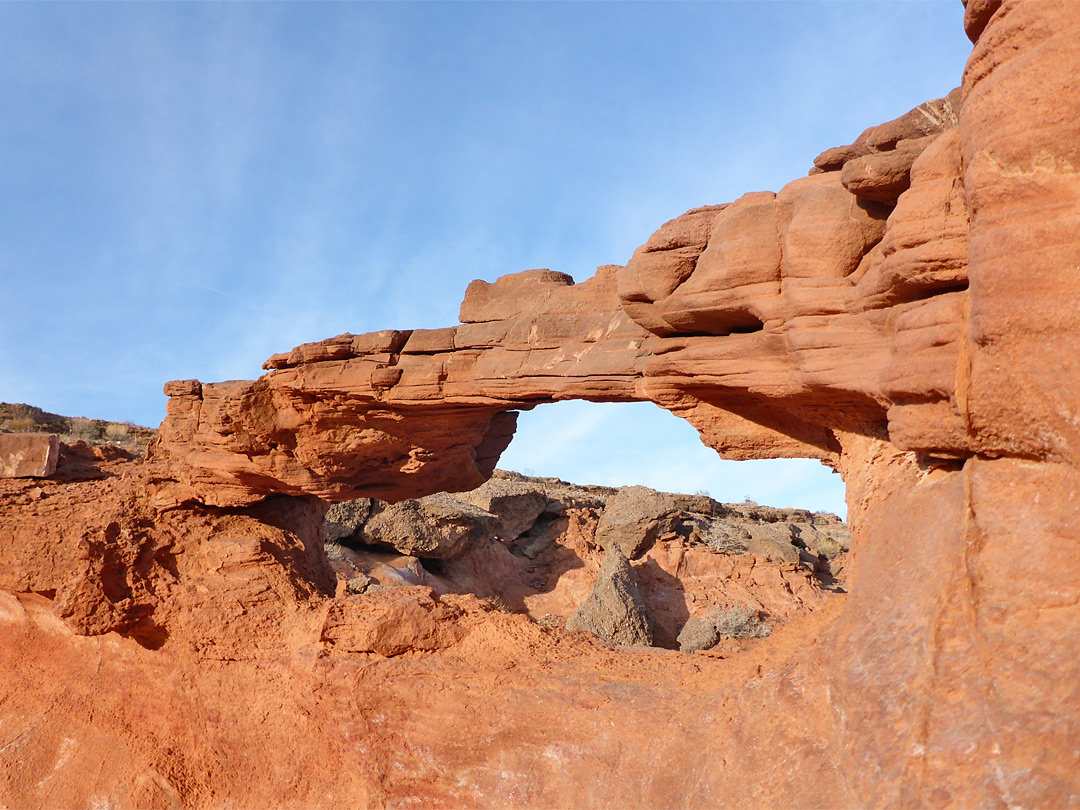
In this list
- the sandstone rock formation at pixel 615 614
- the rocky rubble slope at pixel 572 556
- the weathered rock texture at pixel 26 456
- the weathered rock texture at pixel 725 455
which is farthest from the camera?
the rocky rubble slope at pixel 572 556

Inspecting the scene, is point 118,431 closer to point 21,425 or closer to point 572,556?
point 21,425

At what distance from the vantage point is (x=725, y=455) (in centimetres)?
689

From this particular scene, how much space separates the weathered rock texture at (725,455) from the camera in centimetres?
379

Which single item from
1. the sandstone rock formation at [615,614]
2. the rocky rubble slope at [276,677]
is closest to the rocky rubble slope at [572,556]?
the sandstone rock formation at [615,614]

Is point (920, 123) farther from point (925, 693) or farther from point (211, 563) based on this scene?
point (211, 563)

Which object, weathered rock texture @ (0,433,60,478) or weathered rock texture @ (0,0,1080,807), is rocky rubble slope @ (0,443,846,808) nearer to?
weathered rock texture @ (0,0,1080,807)

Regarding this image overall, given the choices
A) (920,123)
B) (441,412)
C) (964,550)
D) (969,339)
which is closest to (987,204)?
(969,339)

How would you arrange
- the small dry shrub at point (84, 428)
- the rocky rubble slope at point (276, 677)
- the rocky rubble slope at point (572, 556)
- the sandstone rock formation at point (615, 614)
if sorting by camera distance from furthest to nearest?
the small dry shrub at point (84, 428) → the rocky rubble slope at point (572, 556) → the sandstone rock formation at point (615, 614) → the rocky rubble slope at point (276, 677)

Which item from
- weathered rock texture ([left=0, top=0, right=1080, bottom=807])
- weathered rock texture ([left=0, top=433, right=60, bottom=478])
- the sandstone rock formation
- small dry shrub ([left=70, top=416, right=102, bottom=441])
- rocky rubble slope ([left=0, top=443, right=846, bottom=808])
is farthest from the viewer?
small dry shrub ([left=70, top=416, right=102, bottom=441])

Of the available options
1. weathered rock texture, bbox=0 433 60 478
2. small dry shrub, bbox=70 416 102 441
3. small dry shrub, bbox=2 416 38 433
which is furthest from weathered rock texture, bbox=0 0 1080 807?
small dry shrub, bbox=70 416 102 441

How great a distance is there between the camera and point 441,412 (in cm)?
809

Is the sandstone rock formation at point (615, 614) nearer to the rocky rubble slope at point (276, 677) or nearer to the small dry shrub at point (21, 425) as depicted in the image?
the rocky rubble slope at point (276, 677)

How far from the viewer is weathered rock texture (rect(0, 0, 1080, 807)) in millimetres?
3785

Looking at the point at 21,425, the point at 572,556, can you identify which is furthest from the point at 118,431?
the point at 572,556
